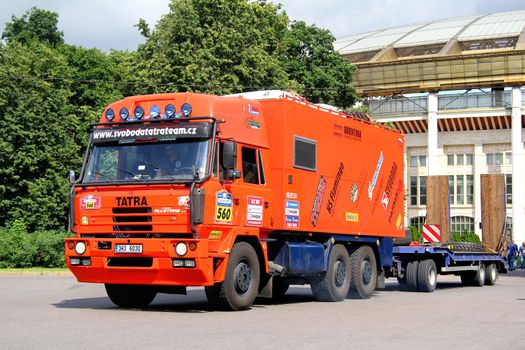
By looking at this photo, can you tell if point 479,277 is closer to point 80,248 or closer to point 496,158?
point 80,248

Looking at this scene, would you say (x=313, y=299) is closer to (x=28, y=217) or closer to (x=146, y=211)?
(x=146, y=211)

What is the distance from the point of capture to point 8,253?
1303 inches

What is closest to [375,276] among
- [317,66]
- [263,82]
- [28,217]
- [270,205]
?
[270,205]

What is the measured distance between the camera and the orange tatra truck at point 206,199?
1425 cm

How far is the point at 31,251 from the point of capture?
109ft

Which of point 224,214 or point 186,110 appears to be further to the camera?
point 186,110

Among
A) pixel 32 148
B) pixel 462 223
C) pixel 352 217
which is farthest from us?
pixel 462 223

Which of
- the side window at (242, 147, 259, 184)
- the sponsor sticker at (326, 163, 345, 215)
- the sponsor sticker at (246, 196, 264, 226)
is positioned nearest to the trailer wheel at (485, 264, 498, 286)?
the sponsor sticker at (326, 163, 345, 215)

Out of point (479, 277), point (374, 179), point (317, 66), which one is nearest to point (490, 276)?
point (479, 277)

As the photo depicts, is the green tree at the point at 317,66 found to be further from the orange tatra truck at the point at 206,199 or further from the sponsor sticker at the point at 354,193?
the orange tatra truck at the point at 206,199

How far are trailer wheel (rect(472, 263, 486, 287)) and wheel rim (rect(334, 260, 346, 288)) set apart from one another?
873 centimetres

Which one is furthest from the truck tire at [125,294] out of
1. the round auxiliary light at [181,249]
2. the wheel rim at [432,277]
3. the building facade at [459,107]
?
the building facade at [459,107]

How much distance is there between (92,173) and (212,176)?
2.24 m

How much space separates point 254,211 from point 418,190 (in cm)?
6140
